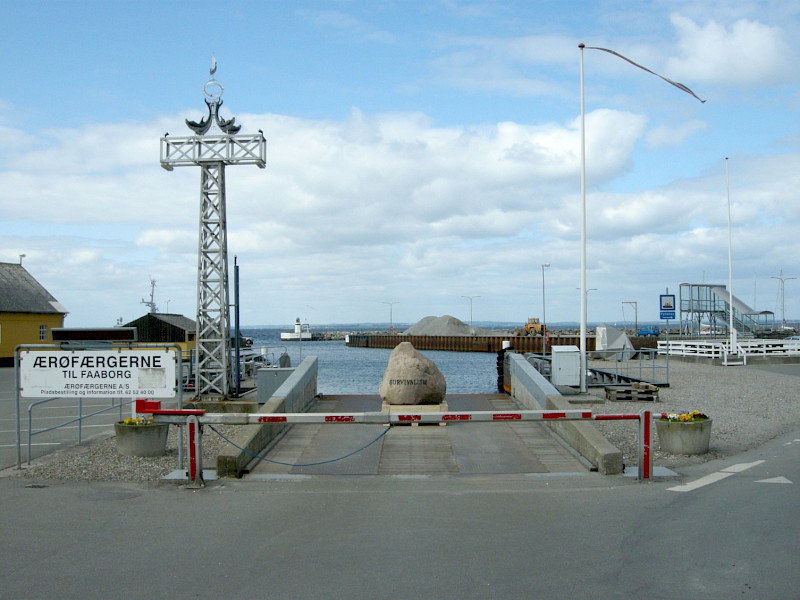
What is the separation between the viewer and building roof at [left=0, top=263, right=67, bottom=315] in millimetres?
41469

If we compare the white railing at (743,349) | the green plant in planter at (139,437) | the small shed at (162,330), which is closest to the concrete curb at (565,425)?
the green plant in planter at (139,437)

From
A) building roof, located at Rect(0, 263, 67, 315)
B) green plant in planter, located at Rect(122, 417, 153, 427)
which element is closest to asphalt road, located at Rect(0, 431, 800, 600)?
green plant in planter, located at Rect(122, 417, 153, 427)

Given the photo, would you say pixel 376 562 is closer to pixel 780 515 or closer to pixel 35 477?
pixel 780 515

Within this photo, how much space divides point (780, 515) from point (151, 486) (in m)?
7.59

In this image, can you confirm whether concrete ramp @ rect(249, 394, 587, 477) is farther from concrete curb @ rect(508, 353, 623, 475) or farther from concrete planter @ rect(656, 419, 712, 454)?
concrete planter @ rect(656, 419, 712, 454)

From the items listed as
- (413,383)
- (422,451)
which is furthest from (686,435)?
(413,383)

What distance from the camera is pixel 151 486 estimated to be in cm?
962

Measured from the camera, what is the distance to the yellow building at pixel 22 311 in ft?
134

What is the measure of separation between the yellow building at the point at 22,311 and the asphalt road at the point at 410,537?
115 ft

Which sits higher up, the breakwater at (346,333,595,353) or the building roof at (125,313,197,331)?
the building roof at (125,313,197,331)

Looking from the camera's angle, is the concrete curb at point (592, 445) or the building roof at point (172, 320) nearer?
the concrete curb at point (592, 445)

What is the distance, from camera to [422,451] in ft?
40.1

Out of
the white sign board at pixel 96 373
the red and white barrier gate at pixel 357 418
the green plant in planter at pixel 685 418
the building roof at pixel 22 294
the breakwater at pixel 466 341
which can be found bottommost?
the breakwater at pixel 466 341

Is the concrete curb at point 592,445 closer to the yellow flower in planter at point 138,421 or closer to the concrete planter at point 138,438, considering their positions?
the concrete planter at point 138,438
